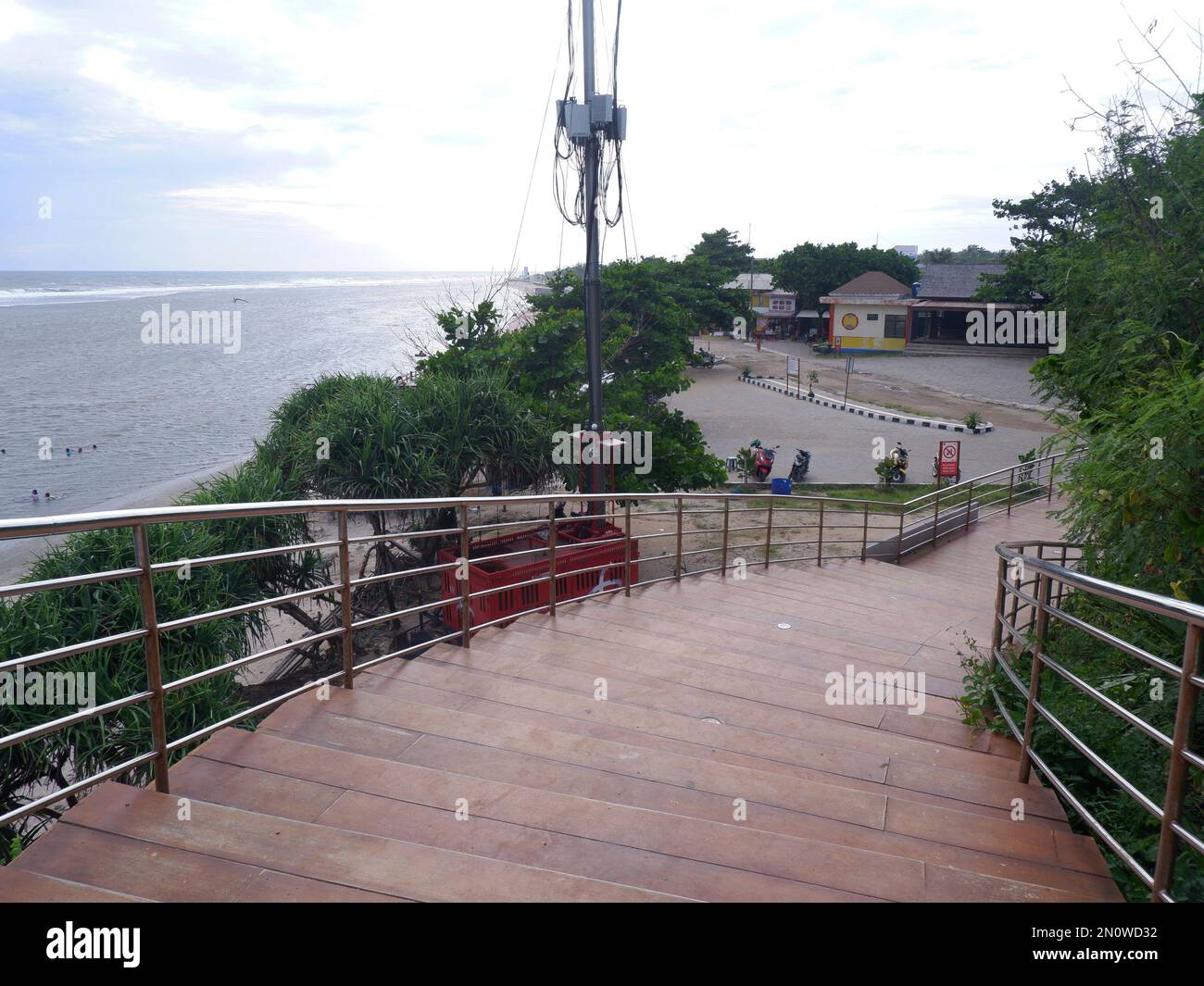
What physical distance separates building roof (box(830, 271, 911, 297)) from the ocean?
24167mm

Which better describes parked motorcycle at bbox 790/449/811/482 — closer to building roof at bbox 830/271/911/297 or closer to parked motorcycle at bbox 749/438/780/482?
parked motorcycle at bbox 749/438/780/482

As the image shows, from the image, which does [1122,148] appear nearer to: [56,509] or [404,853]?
[404,853]

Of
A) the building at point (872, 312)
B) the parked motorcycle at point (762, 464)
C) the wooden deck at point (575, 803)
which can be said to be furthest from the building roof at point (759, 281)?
the wooden deck at point (575, 803)

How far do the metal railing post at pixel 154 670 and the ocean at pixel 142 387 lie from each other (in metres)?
16.2

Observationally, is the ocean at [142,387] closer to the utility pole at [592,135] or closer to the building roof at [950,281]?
the utility pole at [592,135]

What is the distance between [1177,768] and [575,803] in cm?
173

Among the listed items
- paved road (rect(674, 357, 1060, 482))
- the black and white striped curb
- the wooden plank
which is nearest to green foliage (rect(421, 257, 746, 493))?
paved road (rect(674, 357, 1060, 482))

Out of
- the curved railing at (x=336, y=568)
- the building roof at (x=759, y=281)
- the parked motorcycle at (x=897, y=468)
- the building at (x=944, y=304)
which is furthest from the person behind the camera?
the building roof at (x=759, y=281)

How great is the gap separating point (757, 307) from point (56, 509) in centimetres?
4910

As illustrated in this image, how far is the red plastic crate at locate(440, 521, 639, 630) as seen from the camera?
968cm

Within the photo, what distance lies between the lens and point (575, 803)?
282 centimetres

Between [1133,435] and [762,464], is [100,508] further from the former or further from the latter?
[1133,435]

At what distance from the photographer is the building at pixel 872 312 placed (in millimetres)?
49906

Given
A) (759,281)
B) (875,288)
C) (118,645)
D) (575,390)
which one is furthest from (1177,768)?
(759,281)
